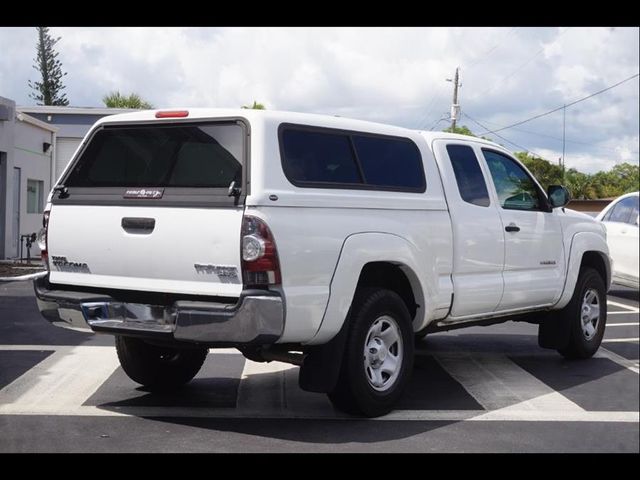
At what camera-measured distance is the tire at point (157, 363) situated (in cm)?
610

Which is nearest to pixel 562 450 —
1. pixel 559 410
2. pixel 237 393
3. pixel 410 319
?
pixel 559 410

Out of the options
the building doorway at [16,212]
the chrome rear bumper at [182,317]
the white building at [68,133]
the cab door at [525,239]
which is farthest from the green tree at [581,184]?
the white building at [68,133]

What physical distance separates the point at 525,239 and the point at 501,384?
3.68 ft

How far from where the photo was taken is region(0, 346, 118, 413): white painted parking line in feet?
19.1

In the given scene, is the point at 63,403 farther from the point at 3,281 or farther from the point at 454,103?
the point at 3,281

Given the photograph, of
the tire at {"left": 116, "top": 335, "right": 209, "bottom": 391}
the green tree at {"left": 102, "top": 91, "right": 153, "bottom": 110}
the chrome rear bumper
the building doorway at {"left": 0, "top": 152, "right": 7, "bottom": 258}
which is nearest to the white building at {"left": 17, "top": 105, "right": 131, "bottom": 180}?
the building doorway at {"left": 0, "top": 152, "right": 7, "bottom": 258}

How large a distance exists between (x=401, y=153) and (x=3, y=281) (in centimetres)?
1099

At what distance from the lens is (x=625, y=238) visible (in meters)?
2.63

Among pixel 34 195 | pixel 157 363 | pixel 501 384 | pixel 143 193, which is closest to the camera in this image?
pixel 143 193

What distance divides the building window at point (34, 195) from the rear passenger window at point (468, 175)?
17848mm

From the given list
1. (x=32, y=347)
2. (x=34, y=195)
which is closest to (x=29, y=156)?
(x=34, y=195)

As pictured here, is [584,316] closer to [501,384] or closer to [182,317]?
[501,384]

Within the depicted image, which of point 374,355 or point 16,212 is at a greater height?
point 16,212

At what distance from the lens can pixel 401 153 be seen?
6.00 meters
